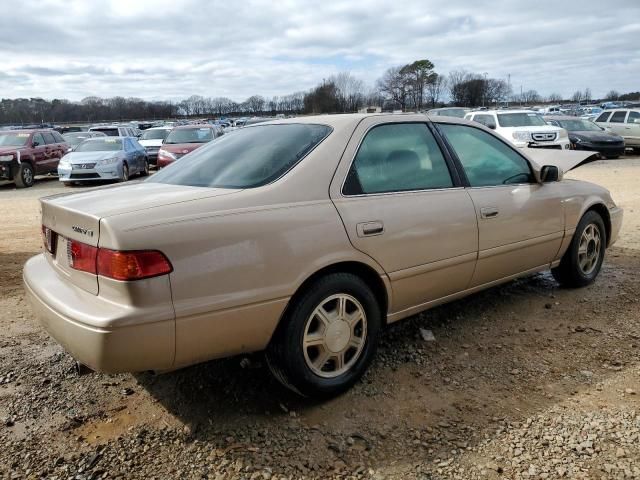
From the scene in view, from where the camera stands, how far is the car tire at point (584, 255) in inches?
182

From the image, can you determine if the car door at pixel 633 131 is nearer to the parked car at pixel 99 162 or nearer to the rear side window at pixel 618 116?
the rear side window at pixel 618 116

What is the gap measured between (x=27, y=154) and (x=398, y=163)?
1481 cm

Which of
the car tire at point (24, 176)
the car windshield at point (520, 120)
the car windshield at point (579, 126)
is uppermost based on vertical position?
the car windshield at point (520, 120)

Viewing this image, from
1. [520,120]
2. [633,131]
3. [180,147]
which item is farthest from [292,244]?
[633,131]

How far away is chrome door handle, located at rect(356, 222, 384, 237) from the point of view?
298 cm

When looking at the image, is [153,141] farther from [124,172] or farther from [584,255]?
[584,255]

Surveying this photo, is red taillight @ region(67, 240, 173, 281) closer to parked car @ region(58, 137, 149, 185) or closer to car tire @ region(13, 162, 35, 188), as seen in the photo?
parked car @ region(58, 137, 149, 185)

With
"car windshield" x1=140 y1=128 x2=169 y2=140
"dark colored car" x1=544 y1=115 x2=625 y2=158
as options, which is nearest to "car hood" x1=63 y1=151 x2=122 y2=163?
"car windshield" x1=140 y1=128 x2=169 y2=140

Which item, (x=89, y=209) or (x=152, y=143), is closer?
(x=89, y=209)

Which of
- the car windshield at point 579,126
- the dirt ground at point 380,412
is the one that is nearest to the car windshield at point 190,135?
the dirt ground at point 380,412

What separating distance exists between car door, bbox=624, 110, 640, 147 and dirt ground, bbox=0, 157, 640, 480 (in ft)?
66.9

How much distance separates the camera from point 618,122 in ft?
72.2

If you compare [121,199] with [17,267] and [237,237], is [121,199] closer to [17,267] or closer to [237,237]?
[237,237]

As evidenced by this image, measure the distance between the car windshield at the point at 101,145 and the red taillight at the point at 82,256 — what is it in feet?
43.8
